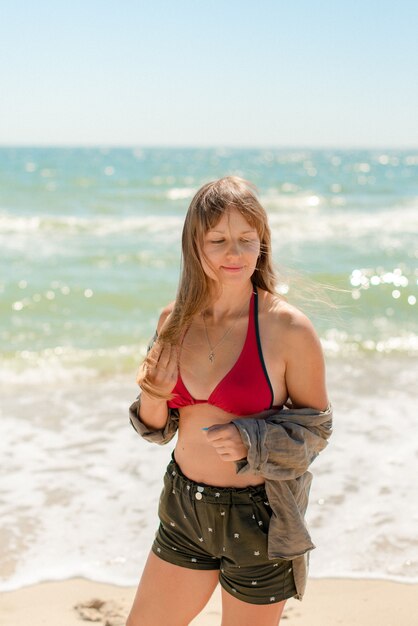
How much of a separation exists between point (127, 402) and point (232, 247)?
14.7 ft

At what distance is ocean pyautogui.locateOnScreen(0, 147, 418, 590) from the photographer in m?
4.39

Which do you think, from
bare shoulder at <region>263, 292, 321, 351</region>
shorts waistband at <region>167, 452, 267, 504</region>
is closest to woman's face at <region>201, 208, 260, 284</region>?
bare shoulder at <region>263, 292, 321, 351</region>

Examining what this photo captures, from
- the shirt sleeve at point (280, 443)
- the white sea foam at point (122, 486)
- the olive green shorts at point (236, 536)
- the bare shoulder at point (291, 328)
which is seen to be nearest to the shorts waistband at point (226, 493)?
the olive green shorts at point (236, 536)

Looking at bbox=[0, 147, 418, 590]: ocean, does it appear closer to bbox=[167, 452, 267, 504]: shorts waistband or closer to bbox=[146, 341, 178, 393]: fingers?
bbox=[146, 341, 178, 393]: fingers

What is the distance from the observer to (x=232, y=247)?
2.52 meters

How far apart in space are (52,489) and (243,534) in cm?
297

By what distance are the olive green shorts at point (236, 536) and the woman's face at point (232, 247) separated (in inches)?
26.1

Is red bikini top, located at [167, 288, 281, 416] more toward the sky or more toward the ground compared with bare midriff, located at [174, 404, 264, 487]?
more toward the sky

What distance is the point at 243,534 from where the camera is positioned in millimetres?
2465

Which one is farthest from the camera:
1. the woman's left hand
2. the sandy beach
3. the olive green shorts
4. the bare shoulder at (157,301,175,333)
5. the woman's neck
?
the sandy beach

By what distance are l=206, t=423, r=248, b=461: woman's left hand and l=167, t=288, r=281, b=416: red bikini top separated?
10 cm

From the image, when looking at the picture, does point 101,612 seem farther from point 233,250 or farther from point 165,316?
point 233,250

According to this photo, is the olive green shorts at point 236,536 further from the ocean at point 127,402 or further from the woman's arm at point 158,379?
the ocean at point 127,402

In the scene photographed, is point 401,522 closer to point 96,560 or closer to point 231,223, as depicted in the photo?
point 96,560
